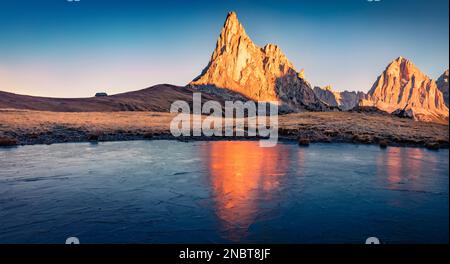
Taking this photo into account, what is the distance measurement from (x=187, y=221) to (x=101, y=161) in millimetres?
10184

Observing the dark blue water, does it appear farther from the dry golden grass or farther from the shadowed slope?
the shadowed slope

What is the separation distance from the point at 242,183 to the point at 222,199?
2.23 m

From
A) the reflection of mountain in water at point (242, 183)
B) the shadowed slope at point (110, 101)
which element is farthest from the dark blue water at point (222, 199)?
the shadowed slope at point (110, 101)

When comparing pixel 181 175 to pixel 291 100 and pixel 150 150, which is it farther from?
pixel 291 100

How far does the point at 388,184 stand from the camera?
A: 10641 mm

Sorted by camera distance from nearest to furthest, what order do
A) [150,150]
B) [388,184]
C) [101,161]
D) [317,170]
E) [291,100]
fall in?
1. [388,184]
2. [317,170]
3. [101,161]
4. [150,150]
5. [291,100]

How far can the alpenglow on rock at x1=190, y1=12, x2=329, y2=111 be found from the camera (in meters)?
114

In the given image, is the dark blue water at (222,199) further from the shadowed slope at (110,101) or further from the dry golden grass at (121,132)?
the shadowed slope at (110,101)

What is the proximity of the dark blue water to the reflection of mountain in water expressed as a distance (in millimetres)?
37

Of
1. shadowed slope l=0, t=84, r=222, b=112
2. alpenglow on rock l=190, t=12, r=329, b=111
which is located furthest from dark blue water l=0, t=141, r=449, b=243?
alpenglow on rock l=190, t=12, r=329, b=111

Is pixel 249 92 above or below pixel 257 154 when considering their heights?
above

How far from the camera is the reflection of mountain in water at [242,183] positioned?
7.19 metres

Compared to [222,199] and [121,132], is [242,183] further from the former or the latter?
[121,132]
